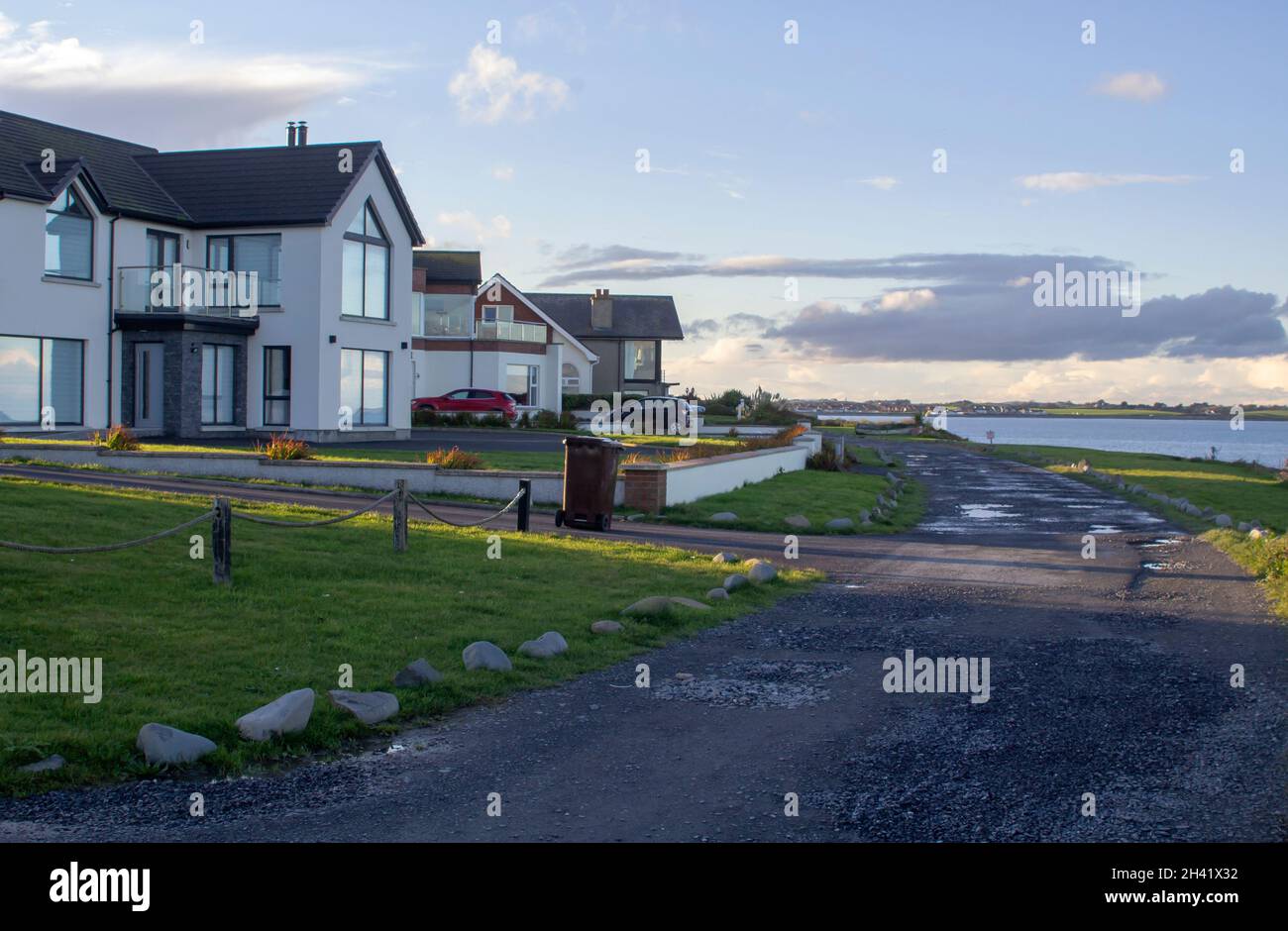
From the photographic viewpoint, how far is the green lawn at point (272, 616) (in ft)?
24.0

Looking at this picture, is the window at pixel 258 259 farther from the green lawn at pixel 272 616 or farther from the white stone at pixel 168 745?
the white stone at pixel 168 745

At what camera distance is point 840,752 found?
7211mm

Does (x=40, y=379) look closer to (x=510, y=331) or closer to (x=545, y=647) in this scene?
(x=545, y=647)

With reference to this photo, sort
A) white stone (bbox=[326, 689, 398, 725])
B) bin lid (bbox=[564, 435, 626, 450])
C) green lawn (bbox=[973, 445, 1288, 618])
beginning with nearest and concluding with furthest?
white stone (bbox=[326, 689, 398, 725]) < green lawn (bbox=[973, 445, 1288, 618]) < bin lid (bbox=[564, 435, 626, 450])

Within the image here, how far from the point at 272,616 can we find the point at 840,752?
17.9ft

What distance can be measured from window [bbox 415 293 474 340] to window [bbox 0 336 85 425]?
24.9m

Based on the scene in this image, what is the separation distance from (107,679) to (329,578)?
397cm

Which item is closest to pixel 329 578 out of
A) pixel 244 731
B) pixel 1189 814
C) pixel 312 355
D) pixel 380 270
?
pixel 244 731

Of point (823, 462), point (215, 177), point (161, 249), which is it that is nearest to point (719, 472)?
point (823, 462)

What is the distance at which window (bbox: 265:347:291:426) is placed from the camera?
34.1 metres

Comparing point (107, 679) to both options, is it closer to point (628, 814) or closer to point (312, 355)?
point (628, 814)

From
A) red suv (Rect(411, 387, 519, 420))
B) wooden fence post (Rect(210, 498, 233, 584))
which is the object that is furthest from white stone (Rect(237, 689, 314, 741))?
red suv (Rect(411, 387, 519, 420))

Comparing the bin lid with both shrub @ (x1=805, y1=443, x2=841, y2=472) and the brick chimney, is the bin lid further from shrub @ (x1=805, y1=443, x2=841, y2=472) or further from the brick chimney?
the brick chimney

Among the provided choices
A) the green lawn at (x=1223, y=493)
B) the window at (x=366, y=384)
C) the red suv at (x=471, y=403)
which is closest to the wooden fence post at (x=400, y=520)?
the green lawn at (x=1223, y=493)
